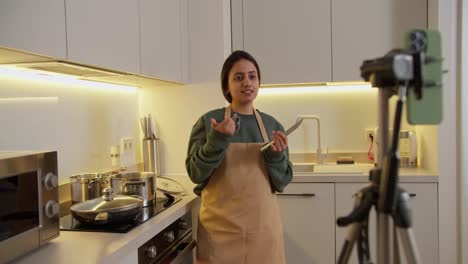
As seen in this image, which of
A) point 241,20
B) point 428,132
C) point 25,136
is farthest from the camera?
point 241,20

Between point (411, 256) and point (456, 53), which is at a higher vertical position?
point (456, 53)

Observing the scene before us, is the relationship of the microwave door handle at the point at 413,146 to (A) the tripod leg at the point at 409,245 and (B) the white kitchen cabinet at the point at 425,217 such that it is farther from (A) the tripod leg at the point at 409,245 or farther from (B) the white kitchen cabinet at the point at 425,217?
(A) the tripod leg at the point at 409,245

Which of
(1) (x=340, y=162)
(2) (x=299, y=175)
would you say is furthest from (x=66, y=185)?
(1) (x=340, y=162)

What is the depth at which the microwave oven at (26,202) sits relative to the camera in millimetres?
878

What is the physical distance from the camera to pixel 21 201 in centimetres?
93

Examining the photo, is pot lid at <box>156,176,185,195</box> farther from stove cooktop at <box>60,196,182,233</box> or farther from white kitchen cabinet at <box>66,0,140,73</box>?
white kitchen cabinet at <box>66,0,140,73</box>

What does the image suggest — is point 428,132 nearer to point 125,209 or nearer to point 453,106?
point 453,106

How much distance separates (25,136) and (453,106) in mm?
1971

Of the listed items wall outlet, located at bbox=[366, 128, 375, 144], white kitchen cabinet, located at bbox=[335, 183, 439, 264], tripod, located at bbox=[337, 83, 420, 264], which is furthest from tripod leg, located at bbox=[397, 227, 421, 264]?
wall outlet, located at bbox=[366, 128, 375, 144]

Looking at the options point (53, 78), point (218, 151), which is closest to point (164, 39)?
point (53, 78)

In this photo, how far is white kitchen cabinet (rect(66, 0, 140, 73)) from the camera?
1.08m

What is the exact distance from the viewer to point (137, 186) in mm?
1454

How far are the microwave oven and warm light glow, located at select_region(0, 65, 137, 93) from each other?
1.37 feet

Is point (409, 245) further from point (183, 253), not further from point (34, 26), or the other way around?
point (183, 253)
